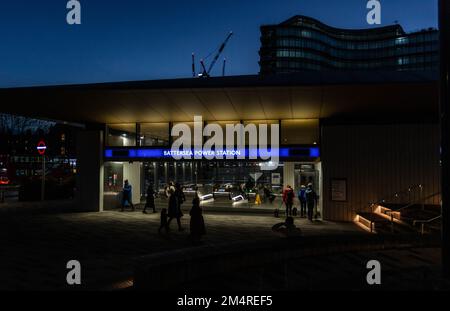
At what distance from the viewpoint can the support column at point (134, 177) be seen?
2235 cm

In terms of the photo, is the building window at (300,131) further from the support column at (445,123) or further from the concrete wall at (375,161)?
the support column at (445,123)

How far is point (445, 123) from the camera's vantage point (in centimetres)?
648

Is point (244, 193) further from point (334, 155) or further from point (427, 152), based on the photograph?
point (427, 152)

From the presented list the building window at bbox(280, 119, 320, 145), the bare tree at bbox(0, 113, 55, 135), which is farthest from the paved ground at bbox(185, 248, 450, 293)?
the bare tree at bbox(0, 113, 55, 135)

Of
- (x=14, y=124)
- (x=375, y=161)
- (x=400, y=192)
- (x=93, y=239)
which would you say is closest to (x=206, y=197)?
(x=375, y=161)

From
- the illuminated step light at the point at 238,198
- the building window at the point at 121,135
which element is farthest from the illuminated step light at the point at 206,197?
the building window at the point at 121,135

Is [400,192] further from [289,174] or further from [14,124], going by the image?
[14,124]

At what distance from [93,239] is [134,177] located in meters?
11.4

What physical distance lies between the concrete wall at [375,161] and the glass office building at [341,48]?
3795 inches

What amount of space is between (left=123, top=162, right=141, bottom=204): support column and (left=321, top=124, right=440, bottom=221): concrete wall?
1160 centimetres

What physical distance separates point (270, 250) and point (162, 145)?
446 inches

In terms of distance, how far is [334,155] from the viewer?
54.8 ft

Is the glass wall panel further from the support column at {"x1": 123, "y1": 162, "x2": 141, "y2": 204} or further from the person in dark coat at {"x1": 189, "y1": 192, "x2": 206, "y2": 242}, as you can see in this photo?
the person in dark coat at {"x1": 189, "y1": 192, "x2": 206, "y2": 242}
